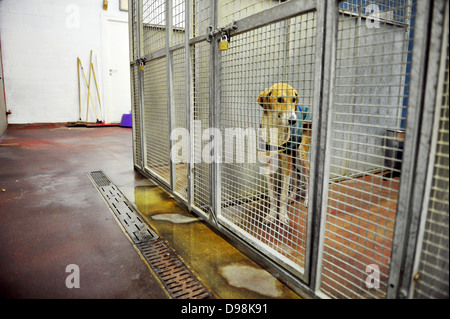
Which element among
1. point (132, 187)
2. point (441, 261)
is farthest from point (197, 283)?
point (132, 187)

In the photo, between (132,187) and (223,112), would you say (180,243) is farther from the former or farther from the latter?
(132,187)

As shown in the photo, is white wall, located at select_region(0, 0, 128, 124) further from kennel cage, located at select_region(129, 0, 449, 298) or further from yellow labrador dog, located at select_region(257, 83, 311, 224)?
yellow labrador dog, located at select_region(257, 83, 311, 224)

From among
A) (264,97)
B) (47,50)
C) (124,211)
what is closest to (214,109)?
(264,97)

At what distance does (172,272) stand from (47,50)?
972 cm

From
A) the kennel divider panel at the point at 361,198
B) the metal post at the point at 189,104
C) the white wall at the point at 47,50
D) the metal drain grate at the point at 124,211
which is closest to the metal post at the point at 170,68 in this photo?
the metal post at the point at 189,104

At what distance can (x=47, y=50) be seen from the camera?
353 inches

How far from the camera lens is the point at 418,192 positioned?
3.41 feet

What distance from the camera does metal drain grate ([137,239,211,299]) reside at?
5.18 ft

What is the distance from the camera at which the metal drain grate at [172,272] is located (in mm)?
1580

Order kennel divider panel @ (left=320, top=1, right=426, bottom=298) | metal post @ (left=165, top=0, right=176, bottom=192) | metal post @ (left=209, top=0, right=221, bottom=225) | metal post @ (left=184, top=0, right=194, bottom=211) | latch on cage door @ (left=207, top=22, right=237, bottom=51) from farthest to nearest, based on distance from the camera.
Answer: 1. metal post @ (left=165, top=0, right=176, bottom=192)
2. metal post @ (left=184, top=0, right=194, bottom=211)
3. metal post @ (left=209, top=0, right=221, bottom=225)
4. latch on cage door @ (left=207, top=22, right=237, bottom=51)
5. kennel divider panel @ (left=320, top=1, right=426, bottom=298)

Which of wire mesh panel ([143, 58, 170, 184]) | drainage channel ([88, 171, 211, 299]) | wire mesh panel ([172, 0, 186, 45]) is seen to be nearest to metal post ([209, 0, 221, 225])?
drainage channel ([88, 171, 211, 299])

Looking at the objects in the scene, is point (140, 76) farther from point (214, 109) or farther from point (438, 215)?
point (438, 215)

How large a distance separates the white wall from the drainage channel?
25.4ft

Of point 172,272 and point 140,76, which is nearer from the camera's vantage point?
point 172,272
